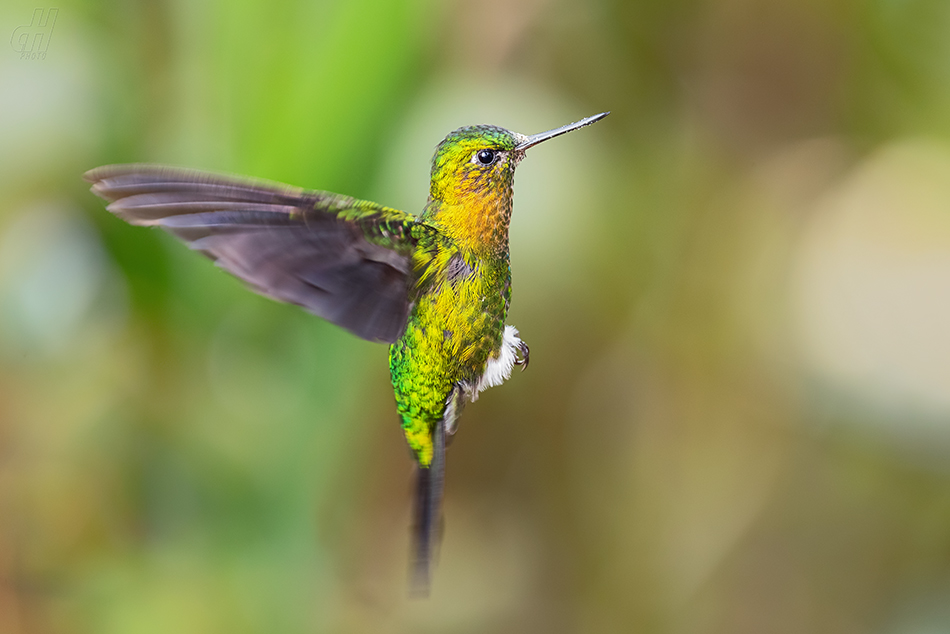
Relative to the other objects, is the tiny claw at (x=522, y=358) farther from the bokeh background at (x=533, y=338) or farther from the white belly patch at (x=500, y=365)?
the bokeh background at (x=533, y=338)

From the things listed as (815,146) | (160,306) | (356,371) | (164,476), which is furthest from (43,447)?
(815,146)

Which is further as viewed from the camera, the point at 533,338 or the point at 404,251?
the point at 533,338

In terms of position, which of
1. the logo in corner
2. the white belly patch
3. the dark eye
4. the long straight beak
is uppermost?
the logo in corner

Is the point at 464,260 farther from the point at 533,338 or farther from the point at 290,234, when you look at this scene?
the point at 533,338

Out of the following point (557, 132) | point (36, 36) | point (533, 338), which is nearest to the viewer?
point (557, 132)

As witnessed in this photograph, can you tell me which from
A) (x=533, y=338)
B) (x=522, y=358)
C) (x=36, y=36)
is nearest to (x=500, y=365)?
(x=522, y=358)

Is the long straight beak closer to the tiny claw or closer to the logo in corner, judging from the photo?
the tiny claw

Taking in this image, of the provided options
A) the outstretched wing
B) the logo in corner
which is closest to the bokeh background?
the logo in corner
